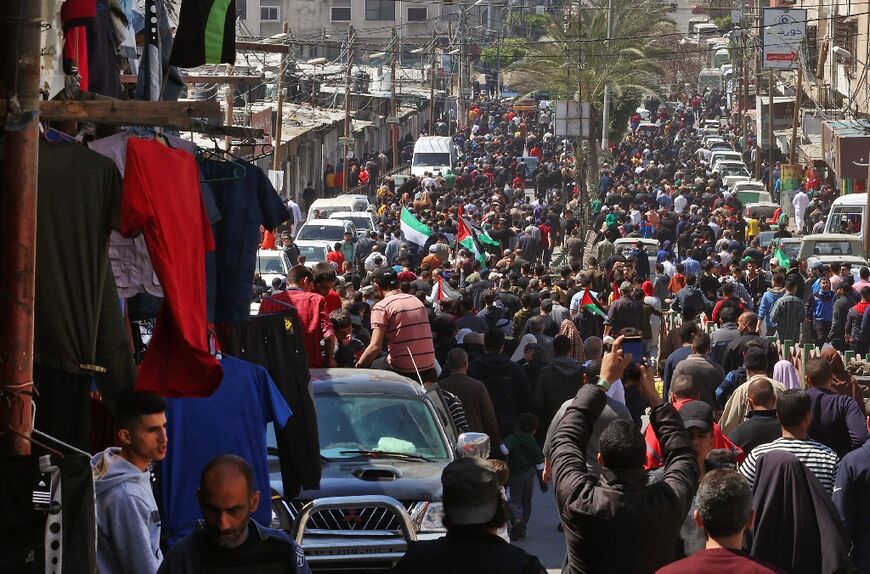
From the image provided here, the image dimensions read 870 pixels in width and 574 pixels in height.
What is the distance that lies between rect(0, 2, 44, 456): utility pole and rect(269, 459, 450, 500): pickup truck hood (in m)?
4.09

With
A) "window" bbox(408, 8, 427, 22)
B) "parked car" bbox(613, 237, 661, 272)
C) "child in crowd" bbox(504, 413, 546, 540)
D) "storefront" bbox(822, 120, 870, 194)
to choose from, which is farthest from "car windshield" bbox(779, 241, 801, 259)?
"window" bbox(408, 8, 427, 22)

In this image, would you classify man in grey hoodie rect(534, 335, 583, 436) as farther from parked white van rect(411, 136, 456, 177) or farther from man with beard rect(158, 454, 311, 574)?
parked white van rect(411, 136, 456, 177)

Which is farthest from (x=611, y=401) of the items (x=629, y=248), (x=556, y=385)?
(x=629, y=248)

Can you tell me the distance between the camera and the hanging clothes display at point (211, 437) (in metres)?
7.64

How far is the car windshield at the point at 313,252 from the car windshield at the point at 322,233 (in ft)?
6.02

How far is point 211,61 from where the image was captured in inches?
320

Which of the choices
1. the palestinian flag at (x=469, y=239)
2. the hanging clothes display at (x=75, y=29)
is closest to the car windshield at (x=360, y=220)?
the palestinian flag at (x=469, y=239)

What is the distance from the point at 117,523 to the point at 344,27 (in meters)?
105

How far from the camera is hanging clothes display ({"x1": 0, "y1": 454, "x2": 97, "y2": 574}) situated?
5164 millimetres

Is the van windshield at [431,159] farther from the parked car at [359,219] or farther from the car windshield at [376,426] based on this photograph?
the car windshield at [376,426]

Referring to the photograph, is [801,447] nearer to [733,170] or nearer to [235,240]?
[235,240]

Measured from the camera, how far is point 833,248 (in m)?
30.4

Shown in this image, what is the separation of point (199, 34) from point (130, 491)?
278 cm

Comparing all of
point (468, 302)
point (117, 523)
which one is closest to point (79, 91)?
point (117, 523)
